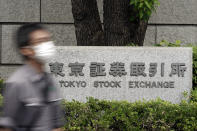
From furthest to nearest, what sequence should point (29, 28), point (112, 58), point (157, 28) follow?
point (157, 28) < point (112, 58) < point (29, 28)

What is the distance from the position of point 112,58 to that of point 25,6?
3820mm

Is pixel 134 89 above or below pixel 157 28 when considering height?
below

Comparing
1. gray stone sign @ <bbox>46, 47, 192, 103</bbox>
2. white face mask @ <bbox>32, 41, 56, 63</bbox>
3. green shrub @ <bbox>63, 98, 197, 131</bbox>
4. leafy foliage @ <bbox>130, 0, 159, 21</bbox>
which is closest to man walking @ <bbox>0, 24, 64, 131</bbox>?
white face mask @ <bbox>32, 41, 56, 63</bbox>

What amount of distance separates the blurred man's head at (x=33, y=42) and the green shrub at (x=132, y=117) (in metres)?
3.22

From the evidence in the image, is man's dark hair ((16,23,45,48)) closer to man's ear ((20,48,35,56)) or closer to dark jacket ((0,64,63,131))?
man's ear ((20,48,35,56))

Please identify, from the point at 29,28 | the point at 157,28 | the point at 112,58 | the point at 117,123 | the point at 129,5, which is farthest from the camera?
the point at 157,28

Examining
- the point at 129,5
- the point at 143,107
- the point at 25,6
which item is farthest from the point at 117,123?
the point at 25,6

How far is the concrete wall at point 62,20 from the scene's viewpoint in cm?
920

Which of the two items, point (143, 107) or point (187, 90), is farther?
point (187, 90)

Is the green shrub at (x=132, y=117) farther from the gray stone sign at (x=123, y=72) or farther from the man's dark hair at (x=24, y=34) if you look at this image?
the man's dark hair at (x=24, y=34)

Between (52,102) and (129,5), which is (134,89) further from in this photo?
(52,102)

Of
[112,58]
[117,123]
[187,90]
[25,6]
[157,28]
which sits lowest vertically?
[117,123]

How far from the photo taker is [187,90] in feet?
21.6

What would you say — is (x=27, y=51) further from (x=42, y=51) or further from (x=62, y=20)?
(x=62, y=20)
